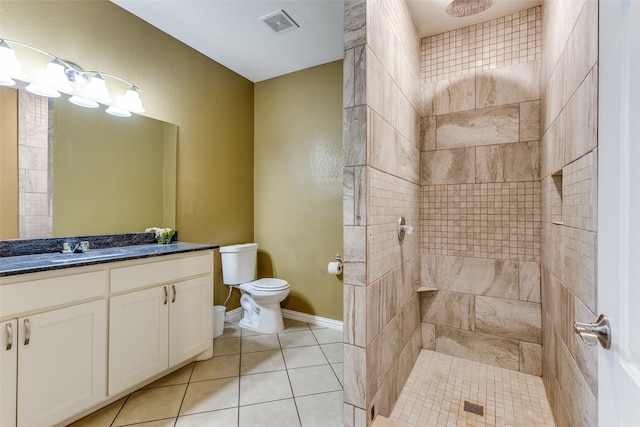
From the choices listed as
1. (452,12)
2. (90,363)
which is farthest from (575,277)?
(90,363)

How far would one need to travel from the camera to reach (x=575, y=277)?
1.13m

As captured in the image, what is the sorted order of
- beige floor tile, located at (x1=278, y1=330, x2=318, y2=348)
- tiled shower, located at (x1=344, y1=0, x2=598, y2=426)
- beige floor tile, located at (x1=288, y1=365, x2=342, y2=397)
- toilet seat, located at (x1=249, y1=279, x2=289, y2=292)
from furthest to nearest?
toilet seat, located at (x1=249, y1=279, x2=289, y2=292)
beige floor tile, located at (x1=278, y1=330, x2=318, y2=348)
beige floor tile, located at (x1=288, y1=365, x2=342, y2=397)
tiled shower, located at (x1=344, y1=0, x2=598, y2=426)

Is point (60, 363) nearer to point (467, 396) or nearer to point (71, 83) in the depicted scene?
point (71, 83)

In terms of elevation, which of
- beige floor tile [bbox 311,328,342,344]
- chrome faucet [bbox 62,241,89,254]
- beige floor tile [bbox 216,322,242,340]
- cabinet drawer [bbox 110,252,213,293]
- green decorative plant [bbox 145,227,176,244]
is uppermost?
green decorative plant [bbox 145,227,176,244]

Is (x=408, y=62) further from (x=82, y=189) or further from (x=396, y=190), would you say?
(x=82, y=189)

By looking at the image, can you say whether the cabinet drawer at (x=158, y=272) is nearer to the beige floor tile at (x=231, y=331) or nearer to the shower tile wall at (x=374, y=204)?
the beige floor tile at (x=231, y=331)

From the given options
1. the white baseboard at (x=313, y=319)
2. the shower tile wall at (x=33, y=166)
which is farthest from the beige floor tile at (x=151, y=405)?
the white baseboard at (x=313, y=319)

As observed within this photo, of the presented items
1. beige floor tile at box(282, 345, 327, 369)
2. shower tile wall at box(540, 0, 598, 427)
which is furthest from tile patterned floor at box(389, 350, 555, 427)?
beige floor tile at box(282, 345, 327, 369)

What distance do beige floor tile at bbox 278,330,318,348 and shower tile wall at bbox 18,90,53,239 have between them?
1.87 metres

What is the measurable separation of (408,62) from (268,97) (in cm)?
176

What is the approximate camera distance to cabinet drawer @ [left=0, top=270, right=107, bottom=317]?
122 cm

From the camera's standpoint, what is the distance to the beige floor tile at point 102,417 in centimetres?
150

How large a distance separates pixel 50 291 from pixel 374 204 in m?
1.60

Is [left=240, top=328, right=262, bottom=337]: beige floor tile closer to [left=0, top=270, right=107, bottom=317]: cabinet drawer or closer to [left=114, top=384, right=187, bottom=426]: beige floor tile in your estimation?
[left=114, top=384, right=187, bottom=426]: beige floor tile
